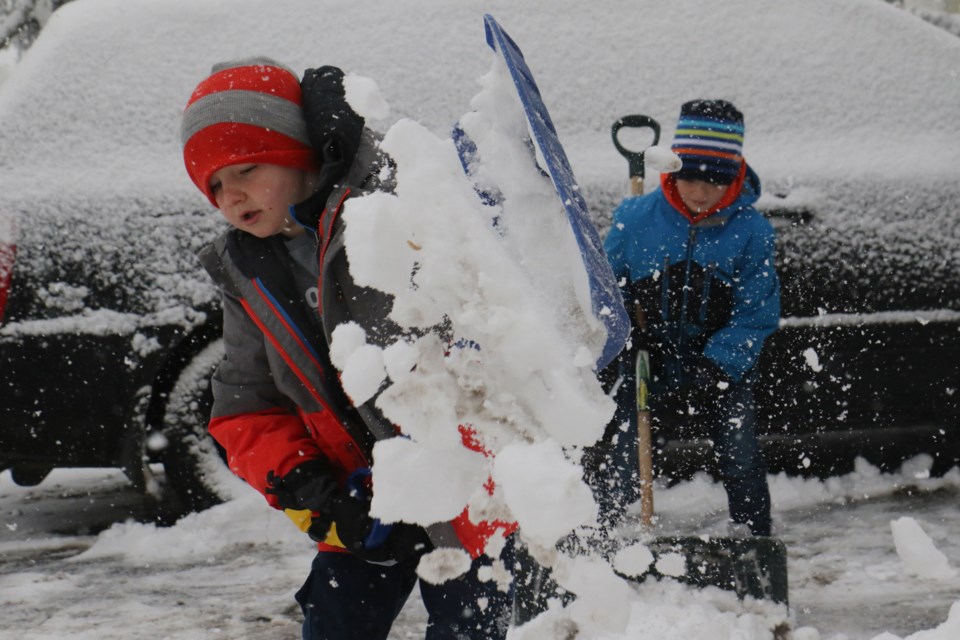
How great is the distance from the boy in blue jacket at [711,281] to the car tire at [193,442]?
4.58 feet

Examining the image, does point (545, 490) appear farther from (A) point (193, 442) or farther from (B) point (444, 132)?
(A) point (193, 442)

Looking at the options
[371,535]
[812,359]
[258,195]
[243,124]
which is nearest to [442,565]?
[371,535]

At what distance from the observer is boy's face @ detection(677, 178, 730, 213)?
279cm

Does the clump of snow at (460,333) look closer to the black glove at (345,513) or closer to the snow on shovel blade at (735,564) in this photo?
the black glove at (345,513)

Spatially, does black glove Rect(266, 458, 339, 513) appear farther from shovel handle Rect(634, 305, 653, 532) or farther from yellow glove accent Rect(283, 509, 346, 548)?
shovel handle Rect(634, 305, 653, 532)

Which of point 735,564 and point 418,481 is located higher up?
point 418,481

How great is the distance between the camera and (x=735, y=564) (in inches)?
96.0

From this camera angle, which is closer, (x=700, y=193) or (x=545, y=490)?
(x=545, y=490)

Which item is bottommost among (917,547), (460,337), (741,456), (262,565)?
(262,565)

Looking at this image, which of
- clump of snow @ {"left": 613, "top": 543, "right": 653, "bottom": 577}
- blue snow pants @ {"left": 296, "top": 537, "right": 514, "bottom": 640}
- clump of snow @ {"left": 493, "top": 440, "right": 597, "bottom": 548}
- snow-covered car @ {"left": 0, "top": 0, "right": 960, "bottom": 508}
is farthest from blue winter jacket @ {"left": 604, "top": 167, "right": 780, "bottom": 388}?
clump of snow @ {"left": 493, "top": 440, "right": 597, "bottom": 548}

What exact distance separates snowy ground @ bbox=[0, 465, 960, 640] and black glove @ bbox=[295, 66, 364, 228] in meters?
1.32

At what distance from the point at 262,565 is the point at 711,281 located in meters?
1.63

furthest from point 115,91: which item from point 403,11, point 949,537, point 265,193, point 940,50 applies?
point 949,537

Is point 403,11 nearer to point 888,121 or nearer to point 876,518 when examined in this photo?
point 888,121
